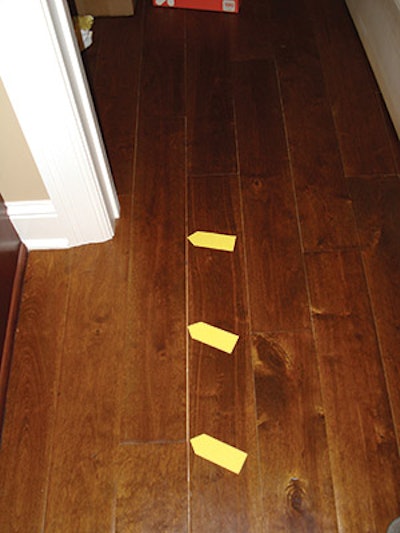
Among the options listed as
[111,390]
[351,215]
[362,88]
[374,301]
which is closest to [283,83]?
[362,88]

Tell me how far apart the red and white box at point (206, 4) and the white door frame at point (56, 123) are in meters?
1.16

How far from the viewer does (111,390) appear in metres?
1.58

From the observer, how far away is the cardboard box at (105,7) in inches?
101

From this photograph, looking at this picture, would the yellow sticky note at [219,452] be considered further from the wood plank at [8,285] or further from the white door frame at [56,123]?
the white door frame at [56,123]

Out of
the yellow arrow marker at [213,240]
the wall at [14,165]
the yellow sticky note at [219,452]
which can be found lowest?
the yellow sticky note at [219,452]

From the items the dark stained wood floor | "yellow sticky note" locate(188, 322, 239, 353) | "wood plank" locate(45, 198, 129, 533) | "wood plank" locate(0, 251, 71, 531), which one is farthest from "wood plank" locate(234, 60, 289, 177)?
"wood plank" locate(0, 251, 71, 531)

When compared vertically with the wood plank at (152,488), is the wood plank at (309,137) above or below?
above

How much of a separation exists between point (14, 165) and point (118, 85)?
873mm

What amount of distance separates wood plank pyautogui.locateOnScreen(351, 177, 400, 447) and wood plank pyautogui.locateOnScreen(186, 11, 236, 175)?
46 cm

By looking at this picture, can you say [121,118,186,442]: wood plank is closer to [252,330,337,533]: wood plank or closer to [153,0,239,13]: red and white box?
[252,330,337,533]: wood plank

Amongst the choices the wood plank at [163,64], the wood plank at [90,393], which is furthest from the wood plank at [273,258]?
the wood plank at [163,64]

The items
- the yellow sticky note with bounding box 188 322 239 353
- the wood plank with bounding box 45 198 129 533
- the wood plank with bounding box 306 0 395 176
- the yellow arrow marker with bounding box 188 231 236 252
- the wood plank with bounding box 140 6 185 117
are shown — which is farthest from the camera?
the wood plank with bounding box 140 6 185 117

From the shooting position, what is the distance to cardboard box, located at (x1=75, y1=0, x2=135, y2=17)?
8.41 ft

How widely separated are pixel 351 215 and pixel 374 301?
0.33m
